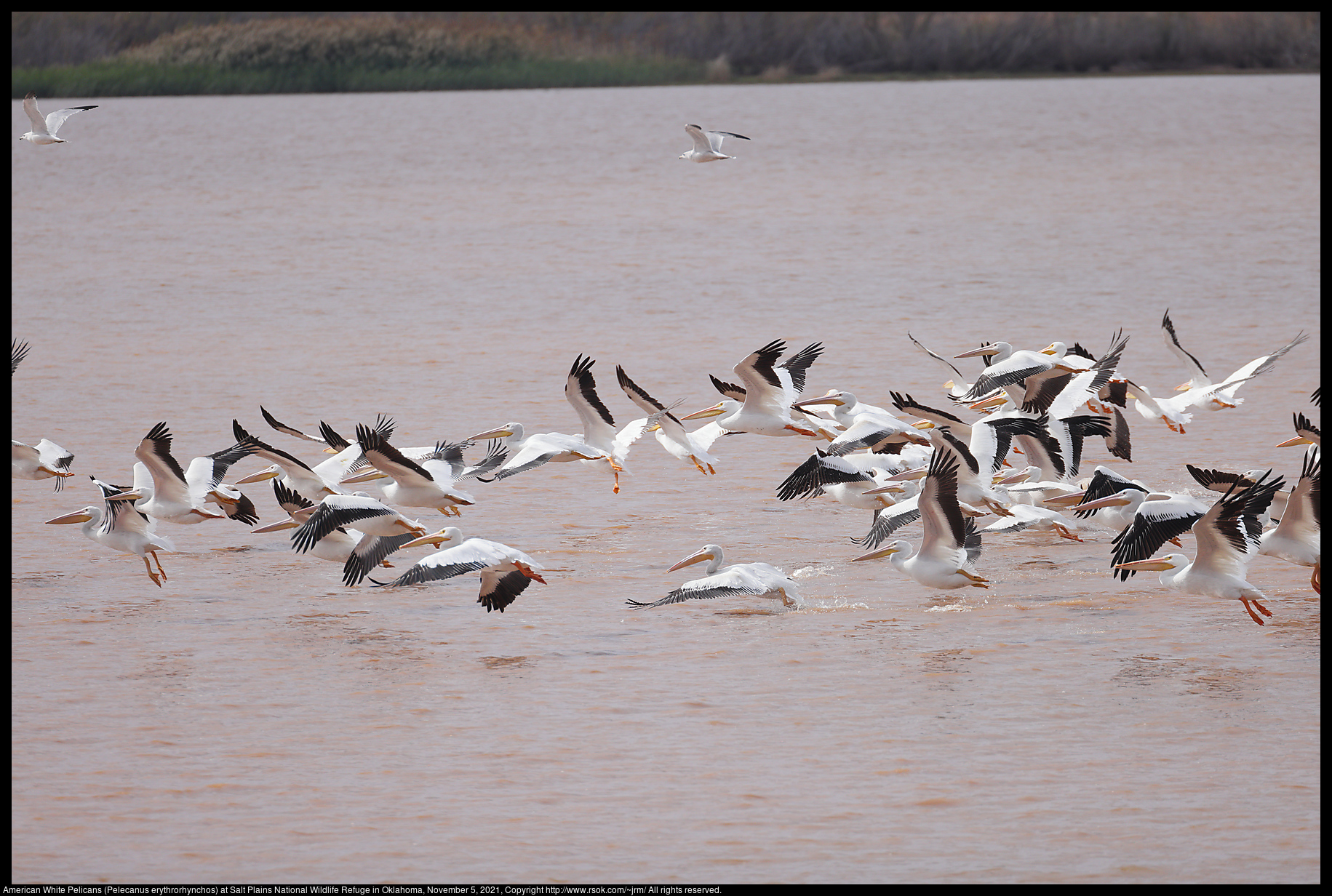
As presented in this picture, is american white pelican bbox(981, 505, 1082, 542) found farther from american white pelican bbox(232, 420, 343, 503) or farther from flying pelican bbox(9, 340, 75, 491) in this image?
flying pelican bbox(9, 340, 75, 491)

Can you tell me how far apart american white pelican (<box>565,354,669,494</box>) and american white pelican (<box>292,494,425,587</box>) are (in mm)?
1194

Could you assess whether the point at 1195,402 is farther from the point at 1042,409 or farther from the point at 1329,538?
the point at 1329,538

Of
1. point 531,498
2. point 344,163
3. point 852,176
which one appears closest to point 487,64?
point 344,163

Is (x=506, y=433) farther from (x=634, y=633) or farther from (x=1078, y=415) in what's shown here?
(x=1078, y=415)

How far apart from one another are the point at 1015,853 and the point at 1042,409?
11.9 ft

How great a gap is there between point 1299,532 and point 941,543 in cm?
124

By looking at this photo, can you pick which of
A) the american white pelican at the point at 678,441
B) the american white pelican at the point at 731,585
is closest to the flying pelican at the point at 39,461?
the american white pelican at the point at 678,441

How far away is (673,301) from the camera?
47.8 ft

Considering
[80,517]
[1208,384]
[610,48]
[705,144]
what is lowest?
[610,48]

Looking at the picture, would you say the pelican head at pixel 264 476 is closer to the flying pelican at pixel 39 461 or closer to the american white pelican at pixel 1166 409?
the flying pelican at pixel 39 461

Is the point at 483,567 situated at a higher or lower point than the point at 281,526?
higher

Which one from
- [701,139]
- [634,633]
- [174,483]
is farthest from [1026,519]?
[701,139]

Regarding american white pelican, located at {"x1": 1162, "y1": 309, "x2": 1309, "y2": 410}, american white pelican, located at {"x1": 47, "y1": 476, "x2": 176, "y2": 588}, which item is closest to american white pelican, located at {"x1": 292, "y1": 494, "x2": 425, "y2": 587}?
american white pelican, located at {"x1": 47, "y1": 476, "x2": 176, "y2": 588}

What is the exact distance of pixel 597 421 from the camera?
7906 mm
